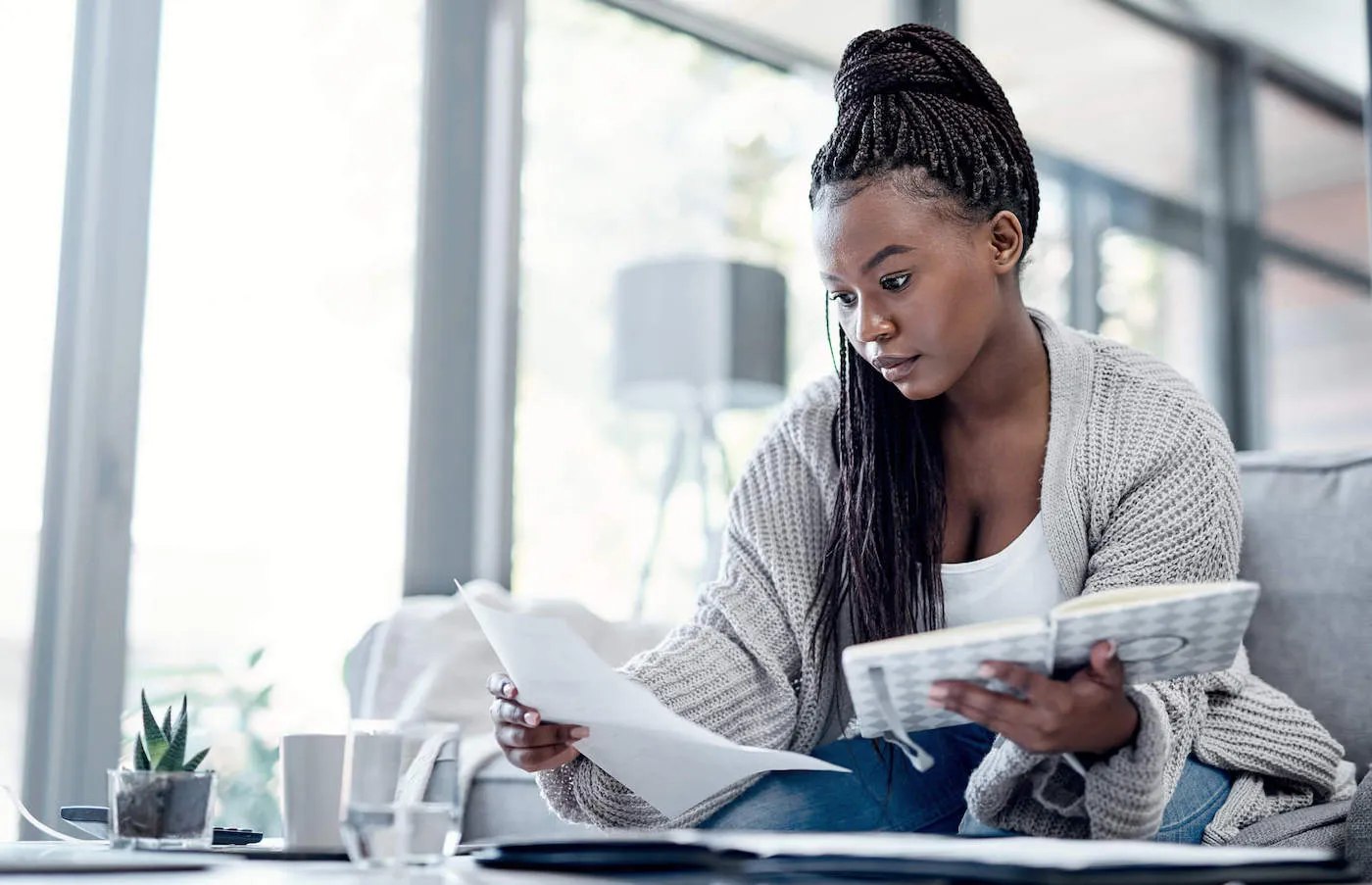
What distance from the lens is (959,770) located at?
136 cm

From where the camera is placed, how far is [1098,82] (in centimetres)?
433

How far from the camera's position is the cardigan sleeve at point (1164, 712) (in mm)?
1020

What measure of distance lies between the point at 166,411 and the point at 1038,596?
1872 mm

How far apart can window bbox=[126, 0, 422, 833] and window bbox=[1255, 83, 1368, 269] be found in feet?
10.1

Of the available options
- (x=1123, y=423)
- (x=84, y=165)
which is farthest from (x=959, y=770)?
(x=84, y=165)

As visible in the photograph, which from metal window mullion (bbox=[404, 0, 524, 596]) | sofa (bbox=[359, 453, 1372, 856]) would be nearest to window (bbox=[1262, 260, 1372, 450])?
metal window mullion (bbox=[404, 0, 524, 596])

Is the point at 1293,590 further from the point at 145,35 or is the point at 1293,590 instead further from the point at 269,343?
the point at 145,35

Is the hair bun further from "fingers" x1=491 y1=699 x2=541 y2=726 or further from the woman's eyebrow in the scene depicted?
"fingers" x1=491 y1=699 x2=541 y2=726

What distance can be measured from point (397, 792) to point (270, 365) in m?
2.14

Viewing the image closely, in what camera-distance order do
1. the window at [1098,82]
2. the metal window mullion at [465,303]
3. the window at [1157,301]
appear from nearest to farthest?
the metal window mullion at [465,303], the window at [1098,82], the window at [1157,301]

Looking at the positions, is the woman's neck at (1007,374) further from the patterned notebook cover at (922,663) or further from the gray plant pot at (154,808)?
the gray plant pot at (154,808)

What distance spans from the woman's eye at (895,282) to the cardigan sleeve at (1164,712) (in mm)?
284

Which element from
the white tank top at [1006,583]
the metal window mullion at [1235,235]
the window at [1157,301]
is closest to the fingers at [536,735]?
the white tank top at [1006,583]

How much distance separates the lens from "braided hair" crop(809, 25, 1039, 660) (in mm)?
1283
